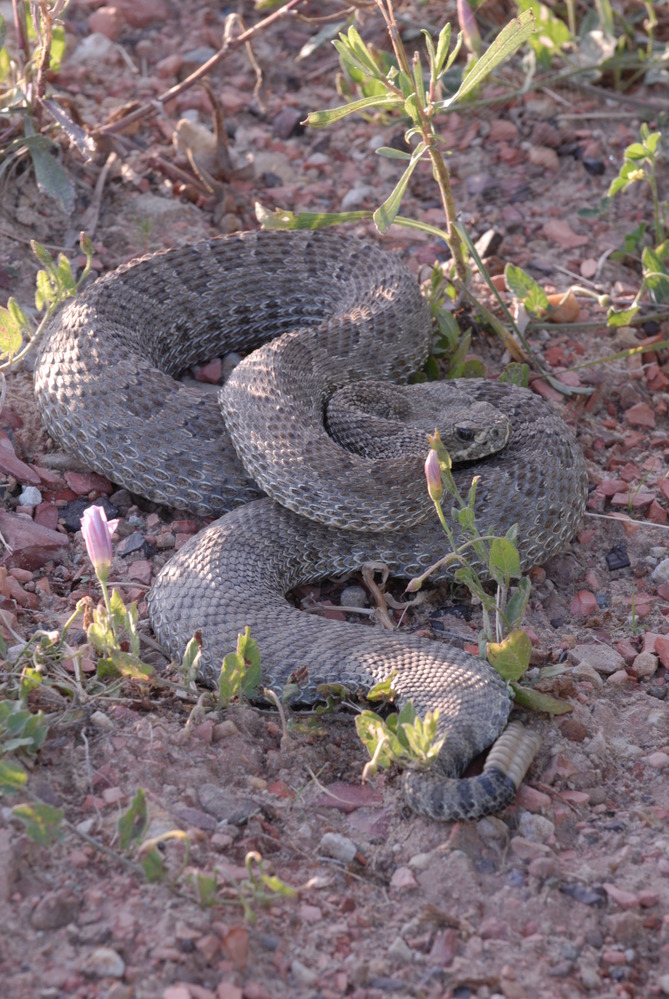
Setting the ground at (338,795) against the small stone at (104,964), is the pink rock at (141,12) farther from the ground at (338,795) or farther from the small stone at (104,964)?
the small stone at (104,964)

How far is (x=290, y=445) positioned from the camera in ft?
16.3

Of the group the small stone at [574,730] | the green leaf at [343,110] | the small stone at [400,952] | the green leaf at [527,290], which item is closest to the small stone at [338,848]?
the small stone at [400,952]

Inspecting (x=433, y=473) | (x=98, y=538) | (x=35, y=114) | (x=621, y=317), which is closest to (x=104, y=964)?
(x=98, y=538)

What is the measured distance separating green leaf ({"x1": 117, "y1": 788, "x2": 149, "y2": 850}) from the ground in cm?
6

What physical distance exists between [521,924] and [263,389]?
2812mm

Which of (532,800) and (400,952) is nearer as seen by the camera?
(400,952)

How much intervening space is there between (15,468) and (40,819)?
7.93ft

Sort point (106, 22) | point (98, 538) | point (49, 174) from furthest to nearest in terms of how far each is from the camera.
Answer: point (106, 22) < point (49, 174) < point (98, 538)

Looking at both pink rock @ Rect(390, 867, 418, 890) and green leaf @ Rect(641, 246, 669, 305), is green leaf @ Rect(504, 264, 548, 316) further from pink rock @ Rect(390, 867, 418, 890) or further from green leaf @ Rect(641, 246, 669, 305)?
pink rock @ Rect(390, 867, 418, 890)

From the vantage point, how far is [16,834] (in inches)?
130

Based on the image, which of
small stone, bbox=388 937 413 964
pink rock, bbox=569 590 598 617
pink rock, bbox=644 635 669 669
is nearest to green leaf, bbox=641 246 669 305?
pink rock, bbox=569 590 598 617

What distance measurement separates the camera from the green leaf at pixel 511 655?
397cm

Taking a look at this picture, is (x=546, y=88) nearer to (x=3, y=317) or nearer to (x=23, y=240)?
(x=23, y=240)

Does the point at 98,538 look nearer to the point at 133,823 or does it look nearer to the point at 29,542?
the point at 133,823
